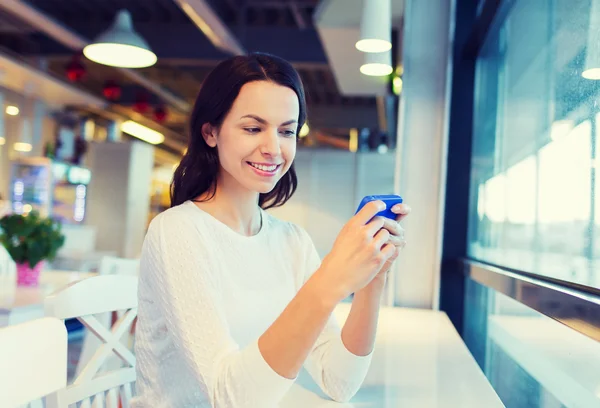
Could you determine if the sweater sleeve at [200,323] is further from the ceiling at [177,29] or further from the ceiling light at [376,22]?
the ceiling at [177,29]

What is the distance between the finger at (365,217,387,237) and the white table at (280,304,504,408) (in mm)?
428

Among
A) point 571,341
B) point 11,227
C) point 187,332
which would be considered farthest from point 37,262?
point 571,341

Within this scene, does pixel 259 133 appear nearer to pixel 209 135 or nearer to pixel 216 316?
pixel 209 135

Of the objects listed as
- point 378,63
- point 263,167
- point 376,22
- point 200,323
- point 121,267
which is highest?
point 376,22

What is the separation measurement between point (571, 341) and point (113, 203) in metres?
9.50

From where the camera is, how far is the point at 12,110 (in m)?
10.2

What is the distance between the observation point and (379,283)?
123 cm

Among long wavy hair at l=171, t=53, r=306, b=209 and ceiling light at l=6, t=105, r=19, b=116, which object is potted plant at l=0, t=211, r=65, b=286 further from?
ceiling light at l=6, t=105, r=19, b=116

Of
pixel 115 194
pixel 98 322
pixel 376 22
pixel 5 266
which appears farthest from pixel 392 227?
pixel 115 194

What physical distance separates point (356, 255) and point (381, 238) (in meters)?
0.05

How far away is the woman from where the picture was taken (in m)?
0.96

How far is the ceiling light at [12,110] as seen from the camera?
10.1m

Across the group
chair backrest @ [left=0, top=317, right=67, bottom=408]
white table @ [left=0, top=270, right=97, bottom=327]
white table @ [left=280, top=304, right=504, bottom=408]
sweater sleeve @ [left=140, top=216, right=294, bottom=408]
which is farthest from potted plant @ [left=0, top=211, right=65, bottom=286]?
chair backrest @ [left=0, top=317, right=67, bottom=408]

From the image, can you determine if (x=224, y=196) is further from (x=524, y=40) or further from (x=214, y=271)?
(x=524, y=40)
